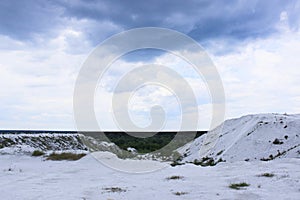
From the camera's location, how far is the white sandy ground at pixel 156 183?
972cm

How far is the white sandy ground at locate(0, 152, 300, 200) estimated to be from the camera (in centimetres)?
972

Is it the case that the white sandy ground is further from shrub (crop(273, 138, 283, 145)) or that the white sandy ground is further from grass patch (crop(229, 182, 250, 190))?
shrub (crop(273, 138, 283, 145))

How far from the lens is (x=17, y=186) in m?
11.9

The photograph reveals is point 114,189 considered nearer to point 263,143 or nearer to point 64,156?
point 64,156

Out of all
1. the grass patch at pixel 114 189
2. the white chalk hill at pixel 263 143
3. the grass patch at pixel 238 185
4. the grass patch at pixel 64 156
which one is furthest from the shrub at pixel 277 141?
the grass patch at pixel 114 189

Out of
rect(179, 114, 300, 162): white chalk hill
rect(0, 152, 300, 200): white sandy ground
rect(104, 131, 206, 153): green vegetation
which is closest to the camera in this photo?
rect(0, 152, 300, 200): white sandy ground

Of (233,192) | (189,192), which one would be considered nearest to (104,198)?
(189,192)

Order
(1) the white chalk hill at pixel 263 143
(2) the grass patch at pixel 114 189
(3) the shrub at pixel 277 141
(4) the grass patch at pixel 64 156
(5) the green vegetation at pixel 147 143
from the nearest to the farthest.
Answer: (2) the grass patch at pixel 114 189 → (1) the white chalk hill at pixel 263 143 → (3) the shrub at pixel 277 141 → (4) the grass patch at pixel 64 156 → (5) the green vegetation at pixel 147 143

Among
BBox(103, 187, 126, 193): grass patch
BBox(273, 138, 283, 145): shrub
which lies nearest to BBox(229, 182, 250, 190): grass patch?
BBox(103, 187, 126, 193): grass patch

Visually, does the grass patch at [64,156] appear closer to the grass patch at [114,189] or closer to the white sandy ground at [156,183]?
the white sandy ground at [156,183]

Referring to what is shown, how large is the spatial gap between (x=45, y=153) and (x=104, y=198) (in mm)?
16015

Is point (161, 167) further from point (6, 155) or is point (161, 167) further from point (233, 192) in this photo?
point (6, 155)

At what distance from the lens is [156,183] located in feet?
40.3

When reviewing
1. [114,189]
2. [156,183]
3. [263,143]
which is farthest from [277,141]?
[114,189]
